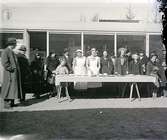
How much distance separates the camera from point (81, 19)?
1420 centimetres

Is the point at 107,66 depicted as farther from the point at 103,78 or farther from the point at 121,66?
the point at 103,78

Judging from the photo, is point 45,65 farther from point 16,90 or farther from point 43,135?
point 43,135

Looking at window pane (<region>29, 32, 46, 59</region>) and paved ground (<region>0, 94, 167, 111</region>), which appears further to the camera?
window pane (<region>29, 32, 46, 59</region>)

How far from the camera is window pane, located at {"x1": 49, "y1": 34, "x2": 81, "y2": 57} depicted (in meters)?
13.4

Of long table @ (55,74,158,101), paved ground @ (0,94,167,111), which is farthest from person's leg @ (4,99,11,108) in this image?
long table @ (55,74,158,101)

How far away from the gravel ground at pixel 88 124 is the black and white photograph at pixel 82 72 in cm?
2

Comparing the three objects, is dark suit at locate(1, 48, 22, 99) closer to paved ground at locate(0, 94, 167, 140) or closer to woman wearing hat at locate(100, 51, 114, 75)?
paved ground at locate(0, 94, 167, 140)

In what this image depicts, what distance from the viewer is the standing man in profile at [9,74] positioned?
342 inches

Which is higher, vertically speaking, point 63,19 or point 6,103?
point 63,19

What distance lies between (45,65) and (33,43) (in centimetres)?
160

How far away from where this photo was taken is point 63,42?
13.4 metres

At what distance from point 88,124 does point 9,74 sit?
9.06ft

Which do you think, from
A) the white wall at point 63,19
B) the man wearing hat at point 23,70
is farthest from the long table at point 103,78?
the white wall at point 63,19

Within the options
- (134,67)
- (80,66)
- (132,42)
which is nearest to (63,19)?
(132,42)
